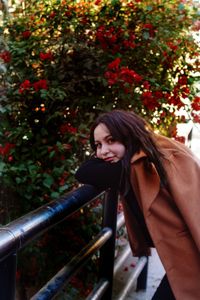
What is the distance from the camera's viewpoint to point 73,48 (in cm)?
323

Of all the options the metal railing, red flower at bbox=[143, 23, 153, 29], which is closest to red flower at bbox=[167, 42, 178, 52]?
red flower at bbox=[143, 23, 153, 29]

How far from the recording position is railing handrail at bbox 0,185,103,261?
1167 mm

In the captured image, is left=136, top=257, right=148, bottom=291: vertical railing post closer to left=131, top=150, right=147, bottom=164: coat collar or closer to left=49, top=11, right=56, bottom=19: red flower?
left=131, top=150, right=147, bottom=164: coat collar

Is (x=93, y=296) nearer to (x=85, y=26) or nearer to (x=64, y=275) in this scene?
(x=64, y=275)

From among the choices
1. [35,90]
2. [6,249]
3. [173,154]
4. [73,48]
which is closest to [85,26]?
[73,48]

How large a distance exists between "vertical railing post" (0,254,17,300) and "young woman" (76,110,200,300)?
62cm

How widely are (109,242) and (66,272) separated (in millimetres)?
596

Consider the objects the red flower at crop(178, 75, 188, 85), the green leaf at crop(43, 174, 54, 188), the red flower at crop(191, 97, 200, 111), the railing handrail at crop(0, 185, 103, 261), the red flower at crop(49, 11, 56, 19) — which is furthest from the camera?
the red flower at crop(191, 97, 200, 111)

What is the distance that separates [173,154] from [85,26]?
5.78 ft

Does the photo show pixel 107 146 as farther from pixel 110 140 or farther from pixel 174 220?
pixel 174 220

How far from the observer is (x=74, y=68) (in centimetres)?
325

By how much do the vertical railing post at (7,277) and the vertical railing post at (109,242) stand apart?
1.10 meters

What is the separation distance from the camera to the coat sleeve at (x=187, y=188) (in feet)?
5.32

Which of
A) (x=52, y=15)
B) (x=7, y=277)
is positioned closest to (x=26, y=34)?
(x=52, y=15)
